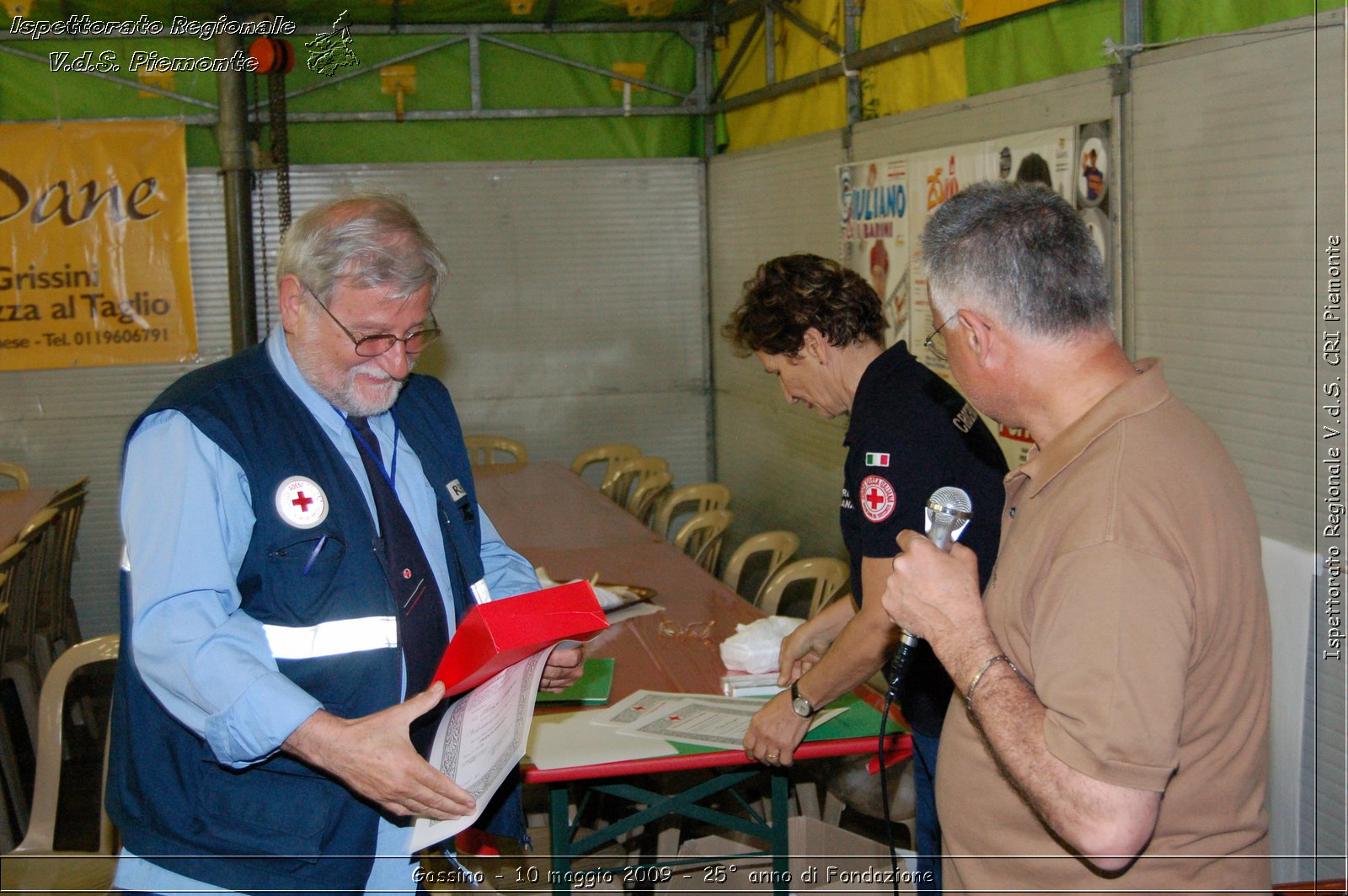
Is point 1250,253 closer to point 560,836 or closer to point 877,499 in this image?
point 877,499

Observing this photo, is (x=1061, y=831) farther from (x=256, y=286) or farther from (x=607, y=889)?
(x=256, y=286)

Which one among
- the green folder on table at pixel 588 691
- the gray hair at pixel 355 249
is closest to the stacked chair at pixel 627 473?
the green folder on table at pixel 588 691

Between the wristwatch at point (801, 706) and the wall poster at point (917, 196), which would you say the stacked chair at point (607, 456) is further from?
the wristwatch at point (801, 706)

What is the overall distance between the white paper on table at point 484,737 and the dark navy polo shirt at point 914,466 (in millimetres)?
702


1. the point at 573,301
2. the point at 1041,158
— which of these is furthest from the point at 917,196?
the point at 573,301

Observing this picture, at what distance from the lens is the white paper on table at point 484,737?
1.58m

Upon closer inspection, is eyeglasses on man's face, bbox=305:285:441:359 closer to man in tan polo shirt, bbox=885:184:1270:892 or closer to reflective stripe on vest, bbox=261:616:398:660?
reflective stripe on vest, bbox=261:616:398:660

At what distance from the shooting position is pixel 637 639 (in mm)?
3189

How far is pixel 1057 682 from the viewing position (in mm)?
1222

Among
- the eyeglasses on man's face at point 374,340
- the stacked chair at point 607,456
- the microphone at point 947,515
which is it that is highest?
the eyeglasses on man's face at point 374,340

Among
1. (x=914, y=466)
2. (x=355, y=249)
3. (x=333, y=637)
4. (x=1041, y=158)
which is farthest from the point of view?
(x=1041, y=158)

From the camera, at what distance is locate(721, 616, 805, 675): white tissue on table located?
282cm

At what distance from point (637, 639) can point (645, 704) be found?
21.0 inches

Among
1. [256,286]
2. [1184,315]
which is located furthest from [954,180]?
[256,286]
